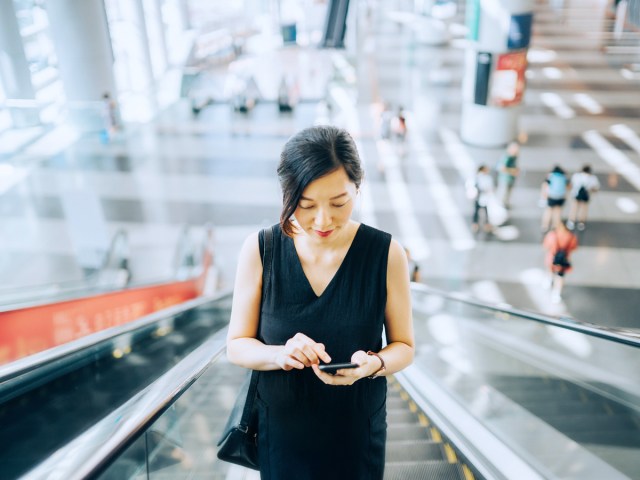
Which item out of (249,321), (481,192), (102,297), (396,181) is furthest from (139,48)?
(249,321)

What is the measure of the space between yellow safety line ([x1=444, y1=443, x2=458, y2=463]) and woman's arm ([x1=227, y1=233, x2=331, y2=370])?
174cm

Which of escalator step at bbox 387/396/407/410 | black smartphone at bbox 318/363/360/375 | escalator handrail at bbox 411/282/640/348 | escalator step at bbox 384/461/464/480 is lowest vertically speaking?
escalator step at bbox 387/396/407/410

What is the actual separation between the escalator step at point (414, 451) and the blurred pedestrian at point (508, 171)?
312 inches

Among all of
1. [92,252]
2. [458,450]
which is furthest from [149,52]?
[458,450]

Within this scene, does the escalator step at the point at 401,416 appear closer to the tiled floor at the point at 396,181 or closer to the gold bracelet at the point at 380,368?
the gold bracelet at the point at 380,368

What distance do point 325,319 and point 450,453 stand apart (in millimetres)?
1948

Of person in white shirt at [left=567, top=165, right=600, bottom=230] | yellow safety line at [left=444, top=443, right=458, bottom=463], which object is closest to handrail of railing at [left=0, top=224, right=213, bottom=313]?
yellow safety line at [left=444, top=443, right=458, bottom=463]

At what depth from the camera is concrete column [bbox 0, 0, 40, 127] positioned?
426 inches

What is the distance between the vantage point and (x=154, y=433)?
92.2 inches

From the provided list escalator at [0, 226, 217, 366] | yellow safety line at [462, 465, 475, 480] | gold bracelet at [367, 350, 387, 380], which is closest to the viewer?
gold bracelet at [367, 350, 387, 380]

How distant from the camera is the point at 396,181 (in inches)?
500

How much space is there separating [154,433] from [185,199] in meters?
10.5

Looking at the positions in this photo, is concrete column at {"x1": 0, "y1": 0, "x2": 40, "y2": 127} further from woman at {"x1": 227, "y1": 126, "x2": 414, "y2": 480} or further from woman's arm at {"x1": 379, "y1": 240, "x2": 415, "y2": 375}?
woman's arm at {"x1": 379, "y1": 240, "x2": 415, "y2": 375}

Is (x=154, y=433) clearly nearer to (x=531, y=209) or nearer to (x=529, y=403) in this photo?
(x=529, y=403)
